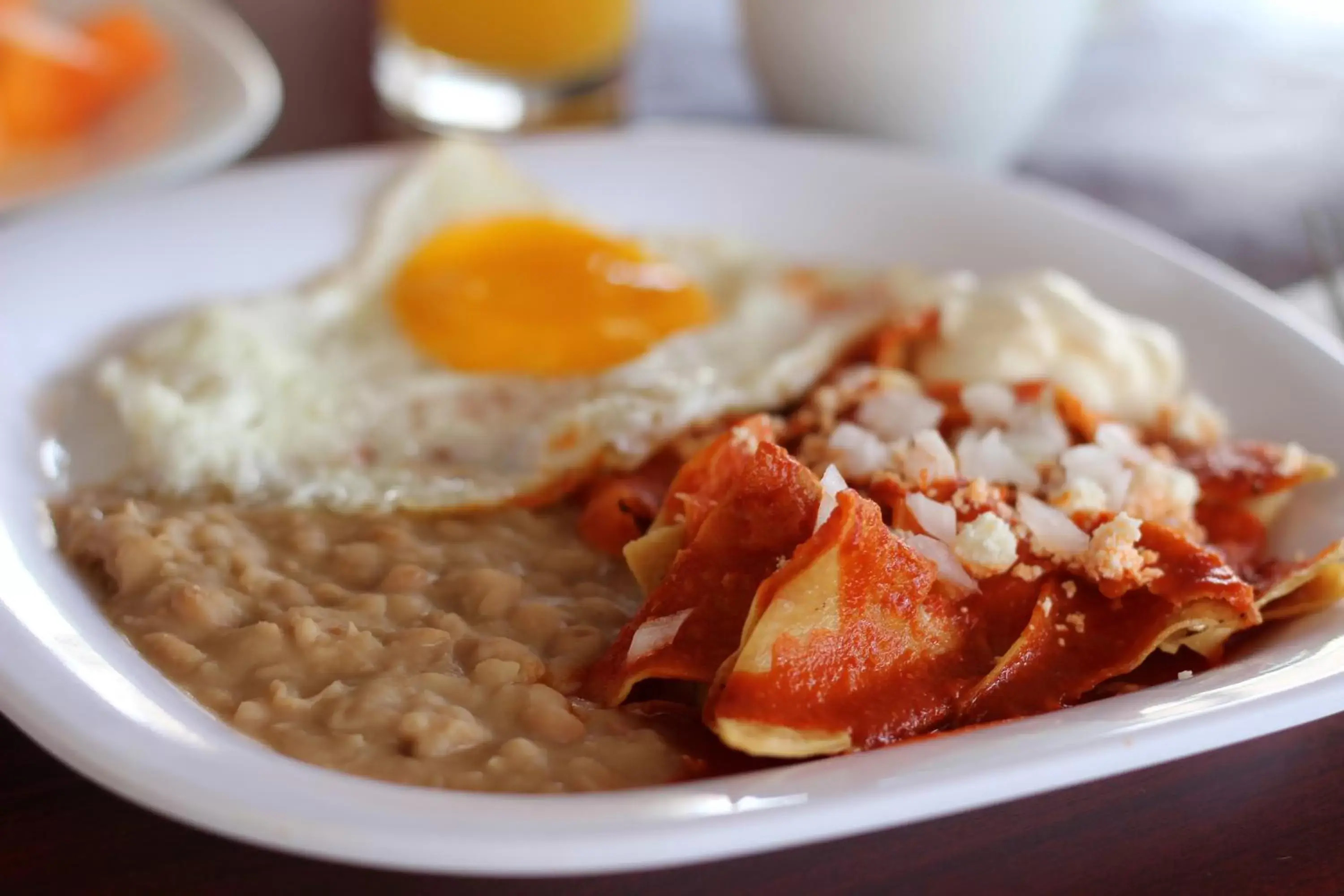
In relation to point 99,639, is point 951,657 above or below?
above

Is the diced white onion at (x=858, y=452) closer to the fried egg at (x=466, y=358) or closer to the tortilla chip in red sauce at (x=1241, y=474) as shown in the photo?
the fried egg at (x=466, y=358)

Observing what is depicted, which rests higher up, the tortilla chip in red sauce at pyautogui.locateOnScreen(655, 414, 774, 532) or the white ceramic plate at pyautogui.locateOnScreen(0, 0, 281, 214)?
the tortilla chip in red sauce at pyautogui.locateOnScreen(655, 414, 774, 532)

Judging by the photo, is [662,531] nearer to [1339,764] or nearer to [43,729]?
[43,729]

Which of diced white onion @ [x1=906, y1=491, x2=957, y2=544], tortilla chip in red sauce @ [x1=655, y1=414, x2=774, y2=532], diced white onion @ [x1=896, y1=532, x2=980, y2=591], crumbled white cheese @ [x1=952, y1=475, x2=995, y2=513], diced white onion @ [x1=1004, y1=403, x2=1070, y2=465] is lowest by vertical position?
tortilla chip in red sauce @ [x1=655, y1=414, x2=774, y2=532]

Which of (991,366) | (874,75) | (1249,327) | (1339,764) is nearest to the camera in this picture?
(1339,764)

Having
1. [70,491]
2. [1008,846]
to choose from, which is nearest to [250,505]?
[70,491]

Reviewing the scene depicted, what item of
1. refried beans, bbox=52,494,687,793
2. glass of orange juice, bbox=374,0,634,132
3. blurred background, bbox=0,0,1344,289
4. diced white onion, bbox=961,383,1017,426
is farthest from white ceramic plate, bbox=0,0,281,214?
diced white onion, bbox=961,383,1017,426

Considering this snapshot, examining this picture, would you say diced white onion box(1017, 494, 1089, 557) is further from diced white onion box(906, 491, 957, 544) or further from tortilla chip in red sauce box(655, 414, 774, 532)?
tortilla chip in red sauce box(655, 414, 774, 532)

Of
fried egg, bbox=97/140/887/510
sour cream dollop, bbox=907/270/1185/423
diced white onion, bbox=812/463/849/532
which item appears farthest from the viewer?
sour cream dollop, bbox=907/270/1185/423
